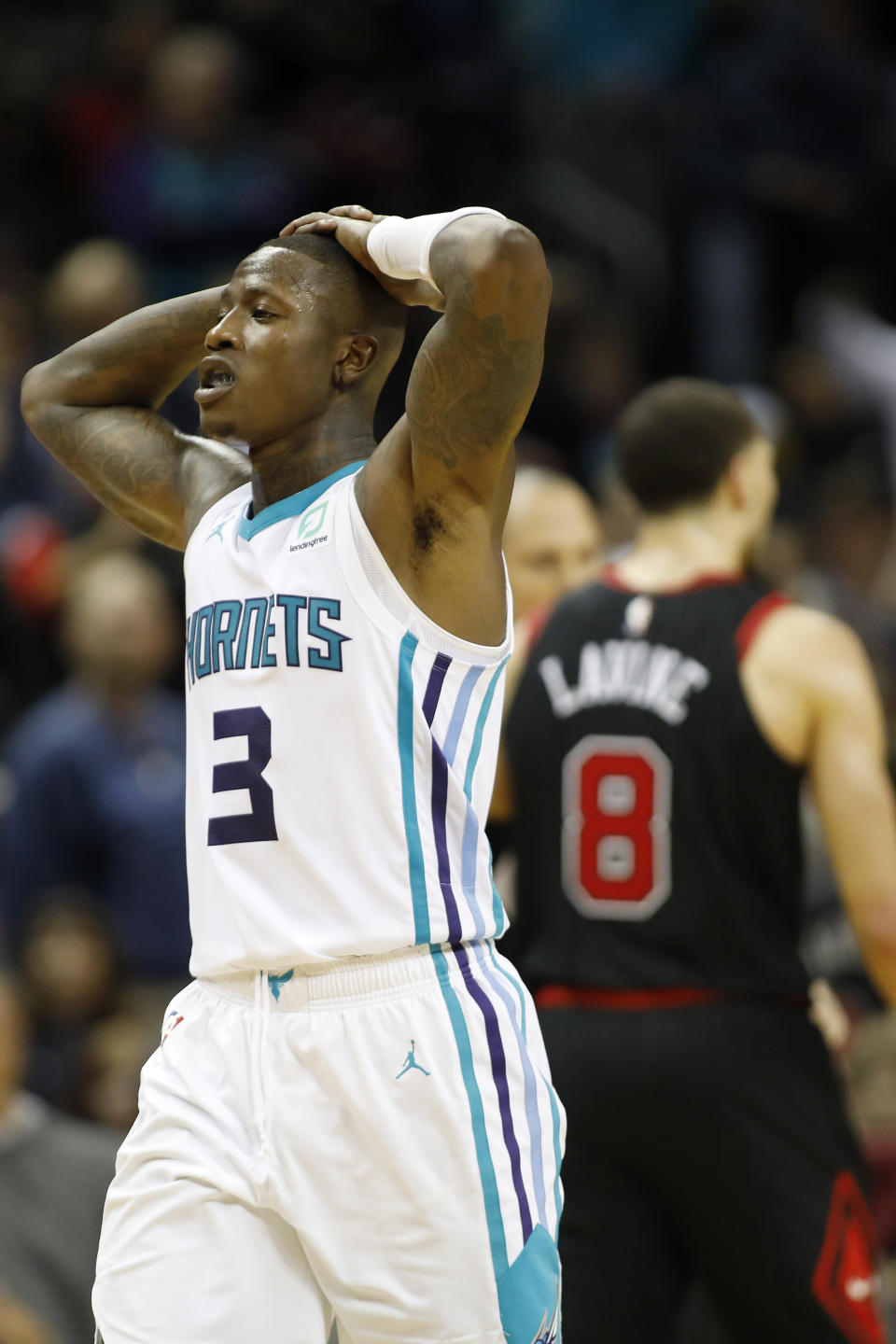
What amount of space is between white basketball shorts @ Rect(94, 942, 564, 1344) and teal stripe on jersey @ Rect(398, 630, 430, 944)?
0.43 ft

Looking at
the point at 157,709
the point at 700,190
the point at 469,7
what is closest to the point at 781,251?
the point at 700,190

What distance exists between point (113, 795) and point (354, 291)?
450 centimetres

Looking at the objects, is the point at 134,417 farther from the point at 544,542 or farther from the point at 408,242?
the point at 544,542

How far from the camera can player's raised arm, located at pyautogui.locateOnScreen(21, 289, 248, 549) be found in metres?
4.06

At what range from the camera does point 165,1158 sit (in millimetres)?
3266

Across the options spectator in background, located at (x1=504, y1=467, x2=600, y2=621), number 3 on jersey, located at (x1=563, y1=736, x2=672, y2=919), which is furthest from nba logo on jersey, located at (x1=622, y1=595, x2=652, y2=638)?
spectator in background, located at (x1=504, y1=467, x2=600, y2=621)

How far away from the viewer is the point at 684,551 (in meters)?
4.79

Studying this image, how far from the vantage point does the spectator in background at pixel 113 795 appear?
7.84 m

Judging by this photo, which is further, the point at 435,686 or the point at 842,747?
the point at 842,747

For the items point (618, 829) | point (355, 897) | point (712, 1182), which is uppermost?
point (618, 829)

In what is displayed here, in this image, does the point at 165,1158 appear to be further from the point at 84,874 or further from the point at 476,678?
the point at 84,874

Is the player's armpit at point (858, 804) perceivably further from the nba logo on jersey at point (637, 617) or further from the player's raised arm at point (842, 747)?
the nba logo on jersey at point (637, 617)

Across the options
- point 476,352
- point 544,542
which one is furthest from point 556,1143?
point 544,542

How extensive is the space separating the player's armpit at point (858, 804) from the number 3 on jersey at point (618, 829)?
0.36 metres
